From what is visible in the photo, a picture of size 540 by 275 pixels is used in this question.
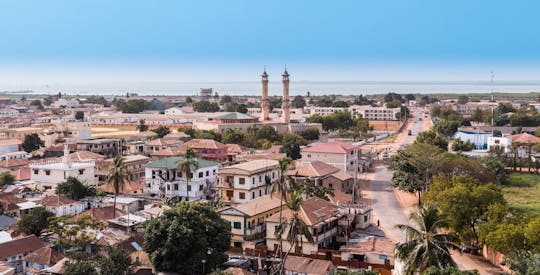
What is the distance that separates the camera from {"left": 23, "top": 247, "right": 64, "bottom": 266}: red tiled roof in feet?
86.5

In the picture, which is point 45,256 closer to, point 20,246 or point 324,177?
point 20,246

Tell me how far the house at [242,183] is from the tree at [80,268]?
1606cm

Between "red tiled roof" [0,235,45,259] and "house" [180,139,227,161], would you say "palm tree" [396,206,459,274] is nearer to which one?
"red tiled roof" [0,235,45,259]

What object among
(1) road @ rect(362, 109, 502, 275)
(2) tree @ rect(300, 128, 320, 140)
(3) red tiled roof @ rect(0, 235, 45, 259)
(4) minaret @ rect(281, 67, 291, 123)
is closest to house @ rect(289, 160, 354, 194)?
(1) road @ rect(362, 109, 502, 275)

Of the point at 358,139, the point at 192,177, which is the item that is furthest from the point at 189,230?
the point at 358,139

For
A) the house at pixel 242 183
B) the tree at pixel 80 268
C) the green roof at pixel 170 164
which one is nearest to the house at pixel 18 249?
the tree at pixel 80 268

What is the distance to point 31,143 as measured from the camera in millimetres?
70188

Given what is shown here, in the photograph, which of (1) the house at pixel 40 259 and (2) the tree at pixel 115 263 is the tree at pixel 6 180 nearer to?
(1) the house at pixel 40 259

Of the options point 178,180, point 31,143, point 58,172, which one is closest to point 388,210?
point 178,180

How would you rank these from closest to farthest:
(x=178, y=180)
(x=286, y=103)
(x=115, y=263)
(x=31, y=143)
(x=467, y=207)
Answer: (x=115, y=263)
(x=467, y=207)
(x=178, y=180)
(x=31, y=143)
(x=286, y=103)

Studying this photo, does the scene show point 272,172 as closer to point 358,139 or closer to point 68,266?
point 68,266

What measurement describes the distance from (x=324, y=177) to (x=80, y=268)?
76.3ft

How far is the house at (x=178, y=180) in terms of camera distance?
41.2 m

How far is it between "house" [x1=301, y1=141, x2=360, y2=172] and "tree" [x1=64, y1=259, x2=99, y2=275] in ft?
99.5
